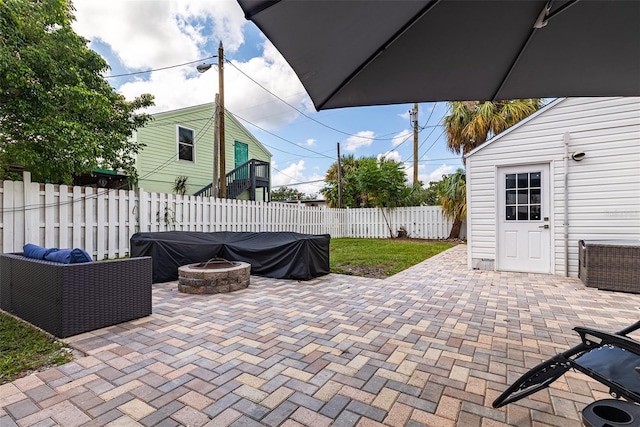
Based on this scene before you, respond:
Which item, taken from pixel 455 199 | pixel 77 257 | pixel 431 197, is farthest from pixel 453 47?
pixel 431 197

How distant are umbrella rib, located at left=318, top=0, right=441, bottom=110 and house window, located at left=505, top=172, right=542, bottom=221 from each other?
197 inches

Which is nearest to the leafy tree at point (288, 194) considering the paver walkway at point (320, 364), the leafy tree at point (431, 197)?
the leafy tree at point (431, 197)

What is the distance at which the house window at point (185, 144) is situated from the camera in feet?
37.8

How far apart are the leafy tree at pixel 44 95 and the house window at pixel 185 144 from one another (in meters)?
6.53

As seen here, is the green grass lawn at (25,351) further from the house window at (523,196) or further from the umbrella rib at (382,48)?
the house window at (523,196)

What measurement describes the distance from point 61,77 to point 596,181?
865cm

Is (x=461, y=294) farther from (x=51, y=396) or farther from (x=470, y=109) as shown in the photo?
(x=470, y=109)

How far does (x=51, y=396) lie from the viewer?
1.77 metres

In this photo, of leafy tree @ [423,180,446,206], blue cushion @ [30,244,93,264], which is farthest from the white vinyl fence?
leafy tree @ [423,180,446,206]

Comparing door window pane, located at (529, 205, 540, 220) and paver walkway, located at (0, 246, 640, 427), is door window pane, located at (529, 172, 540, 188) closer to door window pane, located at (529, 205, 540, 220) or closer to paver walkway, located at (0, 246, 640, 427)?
door window pane, located at (529, 205, 540, 220)

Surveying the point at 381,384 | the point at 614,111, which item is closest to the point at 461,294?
the point at 381,384

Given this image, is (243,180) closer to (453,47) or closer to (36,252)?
(36,252)

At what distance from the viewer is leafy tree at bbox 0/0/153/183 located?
13.2ft

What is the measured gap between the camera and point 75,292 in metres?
2.62
